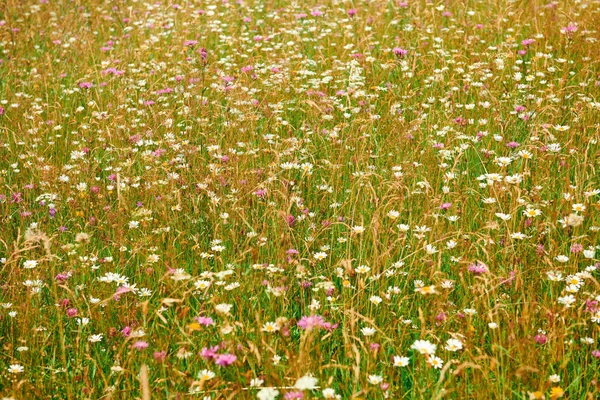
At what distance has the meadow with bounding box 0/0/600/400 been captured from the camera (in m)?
2.34

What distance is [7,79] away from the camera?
17.9 feet

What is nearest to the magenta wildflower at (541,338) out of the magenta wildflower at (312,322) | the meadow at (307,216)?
the meadow at (307,216)

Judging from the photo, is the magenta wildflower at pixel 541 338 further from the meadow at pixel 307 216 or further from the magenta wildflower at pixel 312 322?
the magenta wildflower at pixel 312 322

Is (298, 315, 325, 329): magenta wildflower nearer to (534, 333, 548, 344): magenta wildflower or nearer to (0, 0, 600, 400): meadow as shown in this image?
(0, 0, 600, 400): meadow

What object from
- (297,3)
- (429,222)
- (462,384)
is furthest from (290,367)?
(297,3)

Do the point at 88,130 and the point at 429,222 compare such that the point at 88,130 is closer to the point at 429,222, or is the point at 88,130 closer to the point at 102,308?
the point at 102,308

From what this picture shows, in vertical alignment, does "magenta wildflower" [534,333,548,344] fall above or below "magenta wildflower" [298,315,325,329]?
below

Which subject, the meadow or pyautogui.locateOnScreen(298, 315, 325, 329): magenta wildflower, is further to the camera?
the meadow

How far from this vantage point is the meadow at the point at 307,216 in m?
2.34

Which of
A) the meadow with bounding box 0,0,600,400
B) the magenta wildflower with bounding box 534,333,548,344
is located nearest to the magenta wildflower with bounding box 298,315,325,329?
the meadow with bounding box 0,0,600,400

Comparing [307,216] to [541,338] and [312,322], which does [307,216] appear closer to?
[312,322]

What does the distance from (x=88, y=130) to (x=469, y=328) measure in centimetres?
303

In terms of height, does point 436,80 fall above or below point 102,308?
above

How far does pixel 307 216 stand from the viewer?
3.34 meters
